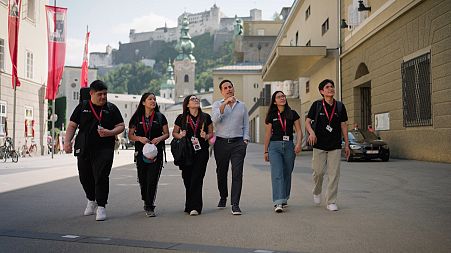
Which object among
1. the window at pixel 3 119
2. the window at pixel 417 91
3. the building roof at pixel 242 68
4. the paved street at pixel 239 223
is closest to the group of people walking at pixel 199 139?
the paved street at pixel 239 223

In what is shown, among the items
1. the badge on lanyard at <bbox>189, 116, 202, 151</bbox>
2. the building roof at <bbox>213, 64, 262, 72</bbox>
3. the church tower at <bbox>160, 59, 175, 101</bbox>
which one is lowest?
the badge on lanyard at <bbox>189, 116, 202, 151</bbox>

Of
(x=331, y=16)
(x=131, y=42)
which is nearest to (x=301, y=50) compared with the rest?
(x=331, y=16)

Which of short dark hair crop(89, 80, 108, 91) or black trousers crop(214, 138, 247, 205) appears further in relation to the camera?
black trousers crop(214, 138, 247, 205)

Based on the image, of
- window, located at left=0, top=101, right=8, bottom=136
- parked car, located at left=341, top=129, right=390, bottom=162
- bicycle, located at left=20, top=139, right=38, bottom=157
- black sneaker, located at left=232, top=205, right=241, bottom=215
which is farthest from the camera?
bicycle, located at left=20, top=139, right=38, bottom=157

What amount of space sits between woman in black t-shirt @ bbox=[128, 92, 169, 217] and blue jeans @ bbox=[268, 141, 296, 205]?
1.60 meters

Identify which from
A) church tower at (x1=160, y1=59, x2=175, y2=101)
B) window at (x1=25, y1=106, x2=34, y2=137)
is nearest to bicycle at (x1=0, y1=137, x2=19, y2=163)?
window at (x1=25, y1=106, x2=34, y2=137)

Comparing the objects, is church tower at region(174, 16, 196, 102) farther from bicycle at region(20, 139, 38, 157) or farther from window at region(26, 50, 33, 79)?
bicycle at region(20, 139, 38, 157)

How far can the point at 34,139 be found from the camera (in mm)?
31047

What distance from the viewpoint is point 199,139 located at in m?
7.47

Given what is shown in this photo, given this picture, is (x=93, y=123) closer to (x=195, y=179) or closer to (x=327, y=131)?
(x=195, y=179)

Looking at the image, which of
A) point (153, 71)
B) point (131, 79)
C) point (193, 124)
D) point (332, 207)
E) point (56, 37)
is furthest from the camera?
point (153, 71)

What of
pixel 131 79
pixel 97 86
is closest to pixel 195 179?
pixel 97 86

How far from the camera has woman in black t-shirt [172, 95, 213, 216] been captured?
7.38 m

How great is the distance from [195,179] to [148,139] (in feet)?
2.85
